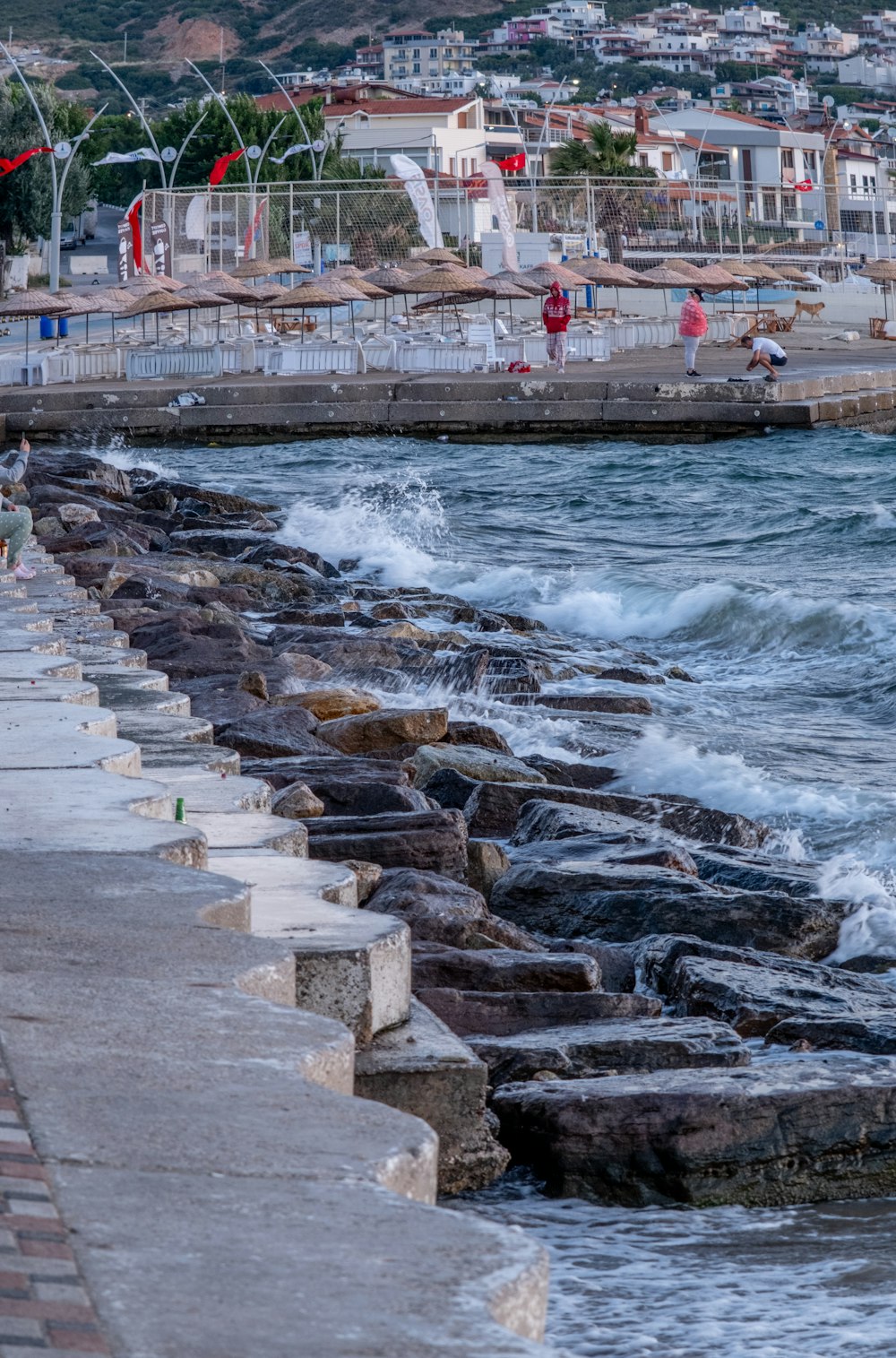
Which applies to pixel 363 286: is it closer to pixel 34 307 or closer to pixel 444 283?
pixel 444 283

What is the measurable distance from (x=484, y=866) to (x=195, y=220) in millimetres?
38527

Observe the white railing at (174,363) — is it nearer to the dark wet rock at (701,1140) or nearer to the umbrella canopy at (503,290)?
the umbrella canopy at (503,290)

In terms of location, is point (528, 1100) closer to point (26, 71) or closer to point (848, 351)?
point (848, 351)

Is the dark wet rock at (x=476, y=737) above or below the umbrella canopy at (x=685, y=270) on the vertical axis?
below

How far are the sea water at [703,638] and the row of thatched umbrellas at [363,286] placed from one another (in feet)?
16.9

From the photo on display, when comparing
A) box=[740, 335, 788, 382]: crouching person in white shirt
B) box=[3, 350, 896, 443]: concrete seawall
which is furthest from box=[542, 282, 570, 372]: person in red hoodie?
box=[740, 335, 788, 382]: crouching person in white shirt

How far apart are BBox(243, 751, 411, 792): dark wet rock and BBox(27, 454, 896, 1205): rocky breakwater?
21mm

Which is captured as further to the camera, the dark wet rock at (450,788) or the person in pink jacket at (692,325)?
the person in pink jacket at (692,325)

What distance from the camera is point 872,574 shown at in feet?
61.6

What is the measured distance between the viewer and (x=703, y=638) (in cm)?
1561

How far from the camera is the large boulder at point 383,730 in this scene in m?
9.81

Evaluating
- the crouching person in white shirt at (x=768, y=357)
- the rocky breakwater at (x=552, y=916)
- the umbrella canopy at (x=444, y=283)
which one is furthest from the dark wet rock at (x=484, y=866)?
the umbrella canopy at (x=444, y=283)

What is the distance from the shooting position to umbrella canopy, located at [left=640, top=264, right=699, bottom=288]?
37812mm

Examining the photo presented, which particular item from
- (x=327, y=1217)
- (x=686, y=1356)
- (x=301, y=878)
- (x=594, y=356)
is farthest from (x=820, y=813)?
(x=594, y=356)
